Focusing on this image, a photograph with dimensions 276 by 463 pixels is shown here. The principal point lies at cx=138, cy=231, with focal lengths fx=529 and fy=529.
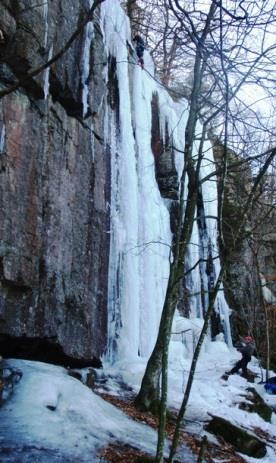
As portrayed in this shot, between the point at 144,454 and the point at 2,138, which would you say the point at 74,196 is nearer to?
the point at 2,138

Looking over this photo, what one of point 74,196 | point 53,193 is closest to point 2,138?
point 53,193

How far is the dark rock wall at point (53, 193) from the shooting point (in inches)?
258

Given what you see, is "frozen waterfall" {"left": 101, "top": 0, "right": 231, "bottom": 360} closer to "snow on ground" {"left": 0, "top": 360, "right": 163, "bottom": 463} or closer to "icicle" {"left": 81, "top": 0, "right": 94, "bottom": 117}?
"icicle" {"left": 81, "top": 0, "right": 94, "bottom": 117}

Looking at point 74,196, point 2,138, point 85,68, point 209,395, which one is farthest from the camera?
point 85,68

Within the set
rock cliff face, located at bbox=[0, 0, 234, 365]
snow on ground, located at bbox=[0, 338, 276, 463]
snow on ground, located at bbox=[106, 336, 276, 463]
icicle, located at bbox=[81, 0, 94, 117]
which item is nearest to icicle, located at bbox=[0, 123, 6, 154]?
rock cliff face, located at bbox=[0, 0, 234, 365]

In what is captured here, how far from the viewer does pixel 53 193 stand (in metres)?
7.41

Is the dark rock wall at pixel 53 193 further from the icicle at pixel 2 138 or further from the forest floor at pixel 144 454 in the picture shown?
the forest floor at pixel 144 454

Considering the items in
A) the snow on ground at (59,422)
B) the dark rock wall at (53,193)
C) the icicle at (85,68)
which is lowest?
the snow on ground at (59,422)

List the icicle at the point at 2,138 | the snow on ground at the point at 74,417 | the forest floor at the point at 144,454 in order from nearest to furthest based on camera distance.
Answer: the snow on ground at the point at 74,417 < the forest floor at the point at 144,454 < the icicle at the point at 2,138

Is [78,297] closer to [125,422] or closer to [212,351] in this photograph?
[125,422]

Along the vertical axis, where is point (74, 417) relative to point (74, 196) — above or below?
below

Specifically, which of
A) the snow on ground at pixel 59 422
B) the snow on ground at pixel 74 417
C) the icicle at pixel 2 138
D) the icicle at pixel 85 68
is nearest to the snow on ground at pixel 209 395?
the snow on ground at pixel 74 417

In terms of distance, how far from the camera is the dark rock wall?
6555mm

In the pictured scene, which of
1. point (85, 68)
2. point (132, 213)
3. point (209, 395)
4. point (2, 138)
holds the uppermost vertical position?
point (85, 68)
